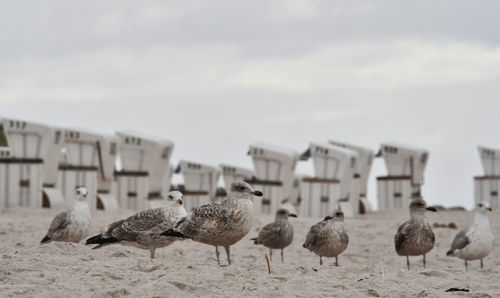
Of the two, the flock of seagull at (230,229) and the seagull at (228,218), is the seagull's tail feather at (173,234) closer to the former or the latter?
the flock of seagull at (230,229)

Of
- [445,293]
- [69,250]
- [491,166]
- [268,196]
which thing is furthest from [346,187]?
[445,293]

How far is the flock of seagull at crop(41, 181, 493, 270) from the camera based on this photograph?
768 centimetres

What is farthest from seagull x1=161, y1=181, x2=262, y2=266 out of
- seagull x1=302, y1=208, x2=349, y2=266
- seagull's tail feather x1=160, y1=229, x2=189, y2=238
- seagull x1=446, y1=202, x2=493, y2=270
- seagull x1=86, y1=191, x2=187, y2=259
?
seagull x1=446, y1=202, x2=493, y2=270

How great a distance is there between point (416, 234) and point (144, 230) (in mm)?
3730

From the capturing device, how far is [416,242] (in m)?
9.91

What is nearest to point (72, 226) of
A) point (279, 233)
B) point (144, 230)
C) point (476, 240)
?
point (144, 230)

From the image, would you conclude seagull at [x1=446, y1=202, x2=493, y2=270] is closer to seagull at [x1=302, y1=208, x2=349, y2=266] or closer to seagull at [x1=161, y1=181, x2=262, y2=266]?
seagull at [x1=302, y1=208, x2=349, y2=266]

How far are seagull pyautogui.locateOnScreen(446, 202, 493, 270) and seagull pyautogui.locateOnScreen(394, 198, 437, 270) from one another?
1.27 metres

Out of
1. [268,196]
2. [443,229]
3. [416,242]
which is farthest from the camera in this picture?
[268,196]

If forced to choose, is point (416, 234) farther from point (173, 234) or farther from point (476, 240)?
point (173, 234)

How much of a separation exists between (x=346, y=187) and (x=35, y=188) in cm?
958

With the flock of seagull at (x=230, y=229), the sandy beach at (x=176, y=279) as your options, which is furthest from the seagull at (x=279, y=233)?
the sandy beach at (x=176, y=279)

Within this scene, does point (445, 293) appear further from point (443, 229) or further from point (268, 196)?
point (268, 196)

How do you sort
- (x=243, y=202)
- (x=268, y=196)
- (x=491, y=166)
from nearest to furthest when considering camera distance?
(x=243, y=202) < (x=268, y=196) < (x=491, y=166)
